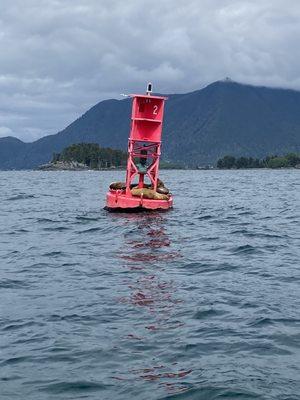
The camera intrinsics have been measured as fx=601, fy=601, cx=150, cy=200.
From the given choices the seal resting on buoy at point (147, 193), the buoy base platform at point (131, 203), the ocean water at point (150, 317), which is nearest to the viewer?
the ocean water at point (150, 317)

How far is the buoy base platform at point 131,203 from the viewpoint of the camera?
31.9 m

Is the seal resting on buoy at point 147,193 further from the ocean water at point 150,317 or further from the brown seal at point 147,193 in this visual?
the ocean water at point 150,317

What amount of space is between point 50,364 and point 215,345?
2.73 m

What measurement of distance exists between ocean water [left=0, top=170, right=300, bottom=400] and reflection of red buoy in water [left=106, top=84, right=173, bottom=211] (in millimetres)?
9452

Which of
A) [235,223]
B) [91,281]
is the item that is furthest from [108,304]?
[235,223]

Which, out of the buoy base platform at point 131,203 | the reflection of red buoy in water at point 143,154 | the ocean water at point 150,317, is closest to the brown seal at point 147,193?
the reflection of red buoy in water at point 143,154

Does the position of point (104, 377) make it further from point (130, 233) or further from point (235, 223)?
point (235, 223)

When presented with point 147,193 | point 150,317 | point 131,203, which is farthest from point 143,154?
point 150,317

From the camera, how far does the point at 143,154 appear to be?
34.0 meters

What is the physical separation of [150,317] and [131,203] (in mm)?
20535

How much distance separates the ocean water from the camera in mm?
8484

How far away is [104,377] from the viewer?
867cm

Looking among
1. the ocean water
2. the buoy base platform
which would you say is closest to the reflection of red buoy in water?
the buoy base platform

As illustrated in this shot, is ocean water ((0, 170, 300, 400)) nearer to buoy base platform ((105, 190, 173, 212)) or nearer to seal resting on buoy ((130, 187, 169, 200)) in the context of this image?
buoy base platform ((105, 190, 173, 212))
